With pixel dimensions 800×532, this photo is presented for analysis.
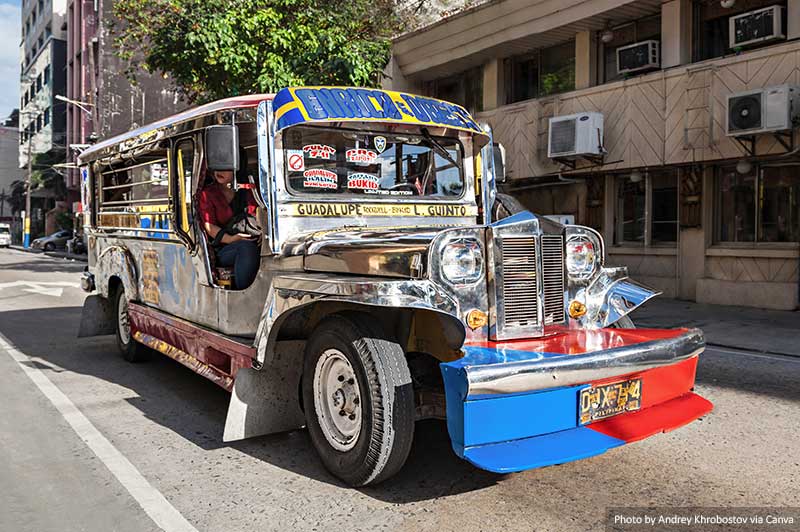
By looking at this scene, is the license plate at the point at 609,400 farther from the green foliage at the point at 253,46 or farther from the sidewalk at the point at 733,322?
the green foliage at the point at 253,46

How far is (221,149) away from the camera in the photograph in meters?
4.25

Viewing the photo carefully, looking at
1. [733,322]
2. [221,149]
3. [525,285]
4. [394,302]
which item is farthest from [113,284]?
[733,322]

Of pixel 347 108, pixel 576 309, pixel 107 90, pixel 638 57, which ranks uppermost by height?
pixel 107 90

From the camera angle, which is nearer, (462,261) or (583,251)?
(462,261)

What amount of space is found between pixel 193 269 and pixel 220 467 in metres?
1.77

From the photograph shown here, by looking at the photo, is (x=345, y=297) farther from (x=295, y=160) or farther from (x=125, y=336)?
(x=125, y=336)

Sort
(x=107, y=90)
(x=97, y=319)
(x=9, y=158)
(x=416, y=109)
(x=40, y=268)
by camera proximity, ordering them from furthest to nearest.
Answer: (x=9, y=158) → (x=107, y=90) → (x=40, y=268) → (x=97, y=319) → (x=416, y=109)

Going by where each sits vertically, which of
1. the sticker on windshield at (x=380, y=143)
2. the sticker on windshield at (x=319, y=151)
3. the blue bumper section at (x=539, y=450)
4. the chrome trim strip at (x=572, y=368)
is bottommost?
the blue bumper section at (x=539, y=450)

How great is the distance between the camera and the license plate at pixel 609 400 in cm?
347

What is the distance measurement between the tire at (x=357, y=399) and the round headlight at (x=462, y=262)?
0.48 m

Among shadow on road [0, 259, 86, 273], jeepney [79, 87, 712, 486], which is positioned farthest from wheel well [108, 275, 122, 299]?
shadow on road [0, 259, 86, 273]

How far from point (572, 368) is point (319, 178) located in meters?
2.15

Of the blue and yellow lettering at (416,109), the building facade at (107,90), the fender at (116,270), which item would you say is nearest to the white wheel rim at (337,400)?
the blue and yellow lettering at (416,109)

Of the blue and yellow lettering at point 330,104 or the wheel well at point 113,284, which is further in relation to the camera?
the wheel well at point 113,284
